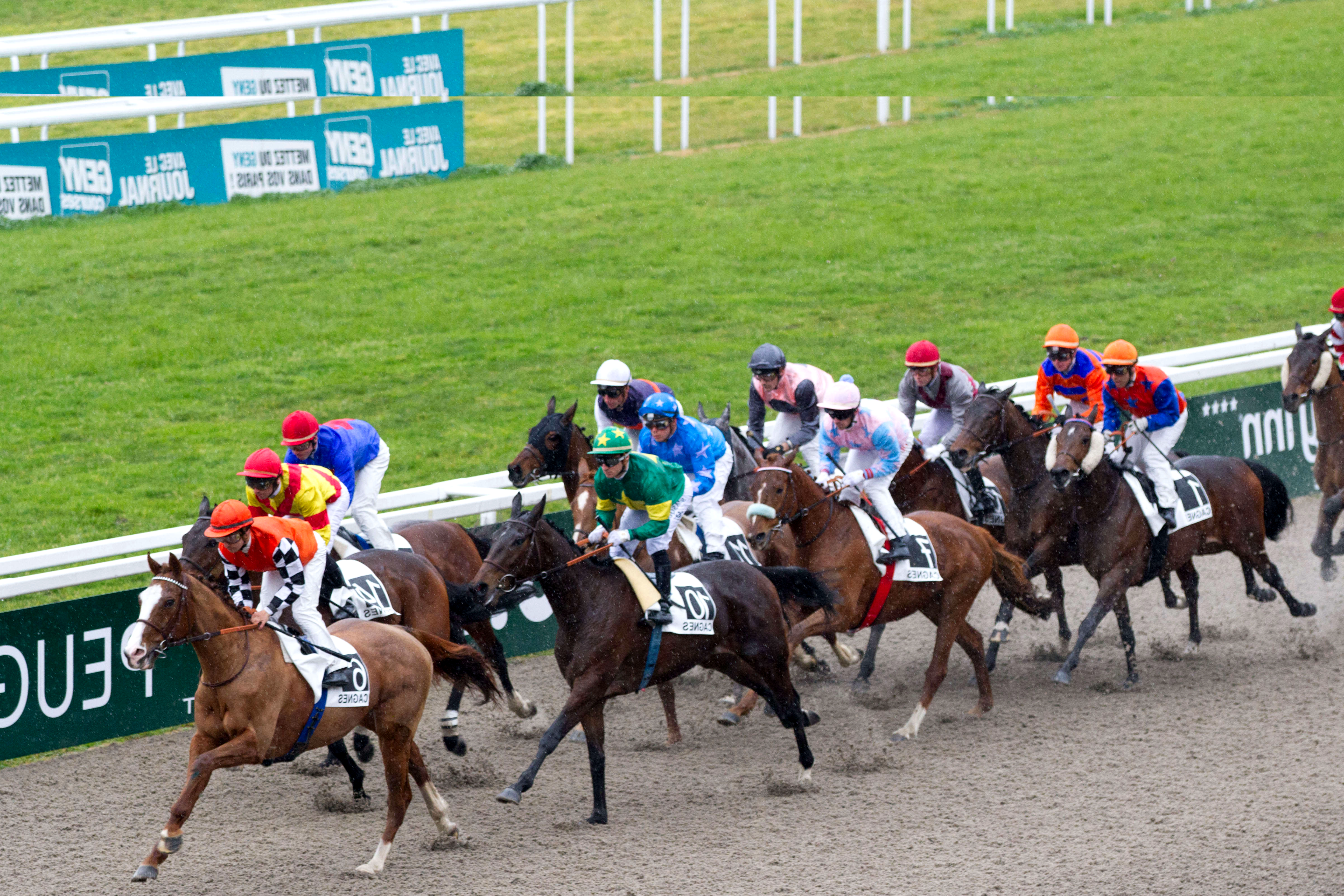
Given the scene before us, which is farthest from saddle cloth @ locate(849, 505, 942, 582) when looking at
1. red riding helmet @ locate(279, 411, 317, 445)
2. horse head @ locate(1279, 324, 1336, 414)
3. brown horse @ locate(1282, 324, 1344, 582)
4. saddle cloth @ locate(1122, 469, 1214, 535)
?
horse head @ locate(1279, 324, 1336, 414)

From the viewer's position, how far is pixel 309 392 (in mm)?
15008

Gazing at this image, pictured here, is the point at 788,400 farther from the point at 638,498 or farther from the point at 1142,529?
the point at 638,498

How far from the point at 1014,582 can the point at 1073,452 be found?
82 centimetres

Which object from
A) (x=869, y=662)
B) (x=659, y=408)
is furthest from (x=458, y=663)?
(x=869, y=662)

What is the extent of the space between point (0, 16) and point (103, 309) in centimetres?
873

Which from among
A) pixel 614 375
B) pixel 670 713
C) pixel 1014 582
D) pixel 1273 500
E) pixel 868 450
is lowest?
pixel 670 713

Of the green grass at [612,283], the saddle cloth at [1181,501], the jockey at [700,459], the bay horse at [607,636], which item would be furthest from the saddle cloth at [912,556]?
the green grass at [612,283]

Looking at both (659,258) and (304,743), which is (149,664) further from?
(659,258)

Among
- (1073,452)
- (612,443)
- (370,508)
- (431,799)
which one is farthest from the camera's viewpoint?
(1073,452)

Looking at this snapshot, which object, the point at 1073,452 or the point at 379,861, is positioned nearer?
the point at 379,861

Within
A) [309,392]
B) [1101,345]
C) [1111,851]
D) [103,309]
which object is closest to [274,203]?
[103,309]

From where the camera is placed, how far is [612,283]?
1798 cm

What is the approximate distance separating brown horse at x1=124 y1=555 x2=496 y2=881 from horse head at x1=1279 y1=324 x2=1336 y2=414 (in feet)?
20.8

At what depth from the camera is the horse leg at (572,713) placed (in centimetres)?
688
